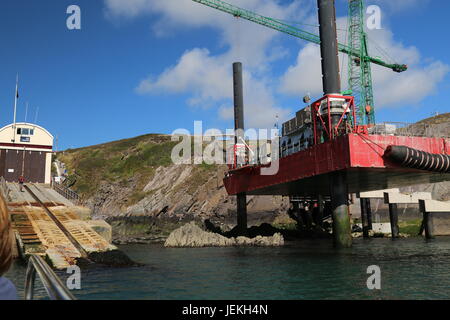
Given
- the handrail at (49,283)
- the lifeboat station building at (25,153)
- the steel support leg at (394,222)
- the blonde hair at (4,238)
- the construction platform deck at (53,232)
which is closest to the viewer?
the blonde hair at (4,238)

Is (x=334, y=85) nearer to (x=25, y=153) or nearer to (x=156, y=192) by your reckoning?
(x=25, y=153)

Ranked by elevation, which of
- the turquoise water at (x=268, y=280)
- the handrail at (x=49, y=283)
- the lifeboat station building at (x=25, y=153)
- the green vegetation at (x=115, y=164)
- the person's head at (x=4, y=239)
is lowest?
the turquoise water at (x=268, y=280)

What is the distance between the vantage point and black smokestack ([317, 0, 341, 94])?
32375mm

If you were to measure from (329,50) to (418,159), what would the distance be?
466 inches

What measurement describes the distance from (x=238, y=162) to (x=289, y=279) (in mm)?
33583

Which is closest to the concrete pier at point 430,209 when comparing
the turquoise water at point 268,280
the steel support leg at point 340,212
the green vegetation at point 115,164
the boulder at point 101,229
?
the steel support leg at point 340,212

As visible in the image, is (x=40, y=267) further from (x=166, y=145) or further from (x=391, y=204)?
(x=166, y=145)

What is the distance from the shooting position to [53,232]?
2280cm

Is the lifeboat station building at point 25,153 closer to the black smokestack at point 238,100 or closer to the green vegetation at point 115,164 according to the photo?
the black smokestack at point 238,100

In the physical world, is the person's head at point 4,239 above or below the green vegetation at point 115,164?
below

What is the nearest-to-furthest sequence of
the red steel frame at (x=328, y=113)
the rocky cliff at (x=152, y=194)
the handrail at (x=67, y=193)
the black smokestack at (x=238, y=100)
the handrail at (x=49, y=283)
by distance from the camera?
the handrail at (x=49, y=283) < the red steel frame at (x=328, y=113) < the handrail at (x=67, y=193) < the black smokestack at (x=238, y=100) < the rocky cliff at (x=152, y=194)

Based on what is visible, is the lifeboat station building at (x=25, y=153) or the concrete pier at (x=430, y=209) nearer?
the lifeboat station building at (x=25, y=153)

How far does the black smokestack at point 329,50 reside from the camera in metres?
32.4

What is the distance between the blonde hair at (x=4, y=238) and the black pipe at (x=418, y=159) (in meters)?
28.7
